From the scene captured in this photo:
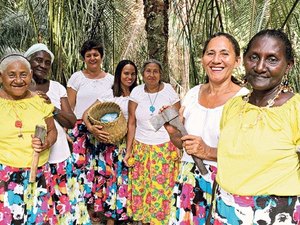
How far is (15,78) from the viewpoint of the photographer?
9.04 ft

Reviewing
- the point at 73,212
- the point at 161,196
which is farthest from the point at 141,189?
the point at 73,212

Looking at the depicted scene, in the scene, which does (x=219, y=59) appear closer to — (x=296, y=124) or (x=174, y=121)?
(x=174, y=121)

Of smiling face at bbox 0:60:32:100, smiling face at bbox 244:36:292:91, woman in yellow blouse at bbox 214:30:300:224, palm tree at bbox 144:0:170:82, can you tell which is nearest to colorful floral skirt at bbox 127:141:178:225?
palm tree at bbox 144:0:170:82

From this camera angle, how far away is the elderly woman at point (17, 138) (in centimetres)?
272

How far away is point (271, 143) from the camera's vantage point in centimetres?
178

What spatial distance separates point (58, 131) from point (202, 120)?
1268mm

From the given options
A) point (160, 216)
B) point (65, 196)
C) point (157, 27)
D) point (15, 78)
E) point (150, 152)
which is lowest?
point (160, 216)

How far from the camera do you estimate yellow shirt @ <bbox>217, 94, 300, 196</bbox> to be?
5.84 ft

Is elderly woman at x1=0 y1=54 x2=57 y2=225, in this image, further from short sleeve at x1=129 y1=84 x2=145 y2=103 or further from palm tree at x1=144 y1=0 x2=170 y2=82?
palm tree at x1=144 y1=0 x2=170 y2=82

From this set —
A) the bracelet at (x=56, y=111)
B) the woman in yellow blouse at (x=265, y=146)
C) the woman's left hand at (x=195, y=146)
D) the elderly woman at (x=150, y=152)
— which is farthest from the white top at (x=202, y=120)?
the elderly woman at (x=150, y=152)

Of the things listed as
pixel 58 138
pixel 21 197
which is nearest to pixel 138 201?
pixel 58 138

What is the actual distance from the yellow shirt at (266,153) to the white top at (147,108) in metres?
2.16

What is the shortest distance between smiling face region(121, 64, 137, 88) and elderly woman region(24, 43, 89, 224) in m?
0.93

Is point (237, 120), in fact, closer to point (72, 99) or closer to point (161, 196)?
point (161, 196)
